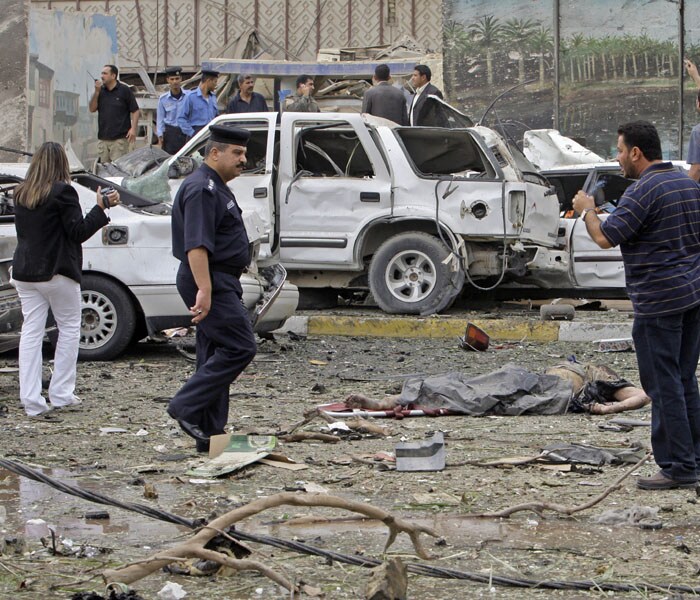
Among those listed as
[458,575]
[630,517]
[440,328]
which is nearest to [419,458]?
[630,517]

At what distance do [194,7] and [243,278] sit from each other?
59.4 ft

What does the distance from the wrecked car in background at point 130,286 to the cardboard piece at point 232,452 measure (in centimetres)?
360

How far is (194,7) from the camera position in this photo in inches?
1086

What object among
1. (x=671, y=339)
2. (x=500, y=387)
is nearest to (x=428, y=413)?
(x=500, y=387)

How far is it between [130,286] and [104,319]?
397 millimetres

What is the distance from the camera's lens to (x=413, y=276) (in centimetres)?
1309

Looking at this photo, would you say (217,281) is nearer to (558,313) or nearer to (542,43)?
(558,313)

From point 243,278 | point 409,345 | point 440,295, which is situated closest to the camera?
point 243,278

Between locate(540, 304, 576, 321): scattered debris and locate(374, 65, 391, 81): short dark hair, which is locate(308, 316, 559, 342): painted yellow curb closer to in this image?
locate(540, 304, 576, 321): scattered debris

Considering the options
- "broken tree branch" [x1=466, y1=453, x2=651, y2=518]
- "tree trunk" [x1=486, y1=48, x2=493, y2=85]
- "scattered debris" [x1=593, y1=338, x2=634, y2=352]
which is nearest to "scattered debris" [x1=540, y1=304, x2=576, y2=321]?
"scattered debris" [x1=593, y1=338, x2=634, y2=352]

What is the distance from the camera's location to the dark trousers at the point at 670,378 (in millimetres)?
6129

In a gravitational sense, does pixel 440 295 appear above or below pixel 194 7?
below

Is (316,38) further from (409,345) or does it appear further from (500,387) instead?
(500,387)

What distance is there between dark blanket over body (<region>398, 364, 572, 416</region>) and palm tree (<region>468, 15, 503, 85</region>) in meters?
15.9
